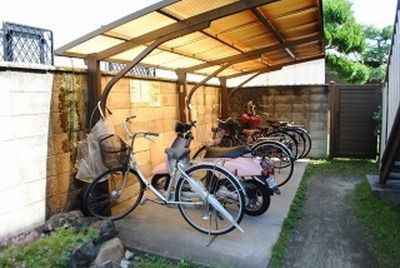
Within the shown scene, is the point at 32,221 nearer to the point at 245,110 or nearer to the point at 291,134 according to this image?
the point at 291,134

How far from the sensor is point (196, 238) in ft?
11.1

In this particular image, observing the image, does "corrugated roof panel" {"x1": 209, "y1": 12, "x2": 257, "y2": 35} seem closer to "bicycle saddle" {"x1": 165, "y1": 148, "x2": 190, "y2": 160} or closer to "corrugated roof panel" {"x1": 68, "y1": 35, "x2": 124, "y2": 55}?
"corrugated roof panel" {"x1": 68, "y1": 35, "x2": 124, "y2": 55}

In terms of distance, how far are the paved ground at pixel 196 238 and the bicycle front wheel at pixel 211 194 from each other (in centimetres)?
13

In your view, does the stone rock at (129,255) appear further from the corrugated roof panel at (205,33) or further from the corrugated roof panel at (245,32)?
the corrugated roof panel at (245,32)

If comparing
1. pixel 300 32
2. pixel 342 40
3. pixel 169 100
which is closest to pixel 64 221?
pixel 169 100

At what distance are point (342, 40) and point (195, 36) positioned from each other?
14.0 m

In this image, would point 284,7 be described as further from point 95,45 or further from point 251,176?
point 95,45

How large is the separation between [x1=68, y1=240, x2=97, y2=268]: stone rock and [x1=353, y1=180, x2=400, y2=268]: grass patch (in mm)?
2609

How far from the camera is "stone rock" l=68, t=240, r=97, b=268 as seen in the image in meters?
2.70

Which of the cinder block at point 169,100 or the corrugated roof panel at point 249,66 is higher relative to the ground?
the corrugated roof panel at point 249,66

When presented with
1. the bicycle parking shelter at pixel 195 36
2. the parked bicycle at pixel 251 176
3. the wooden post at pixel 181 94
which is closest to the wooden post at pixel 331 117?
the bicycle parking shelter at pixel 195 36

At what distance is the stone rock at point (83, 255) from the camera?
2.70 metres

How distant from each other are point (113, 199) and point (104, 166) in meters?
0.46

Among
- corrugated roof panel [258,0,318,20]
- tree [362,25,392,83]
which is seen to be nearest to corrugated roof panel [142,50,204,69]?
corrugated roof panel [258,0,318,20]
